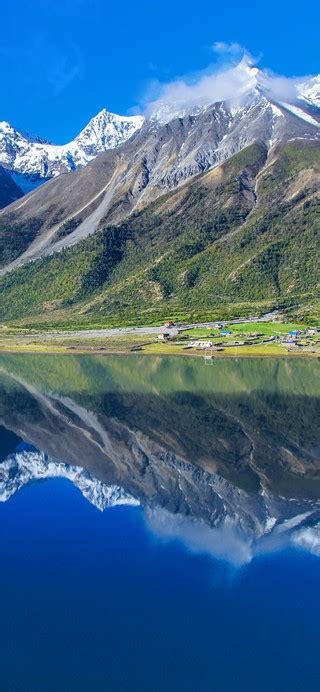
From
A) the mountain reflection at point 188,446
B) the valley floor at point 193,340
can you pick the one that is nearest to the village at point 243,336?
the valley floor at point 193,340

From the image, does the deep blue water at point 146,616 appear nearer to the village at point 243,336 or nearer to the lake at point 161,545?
the lake at point 161,545

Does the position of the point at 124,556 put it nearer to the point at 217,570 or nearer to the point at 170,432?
the point at 217,570

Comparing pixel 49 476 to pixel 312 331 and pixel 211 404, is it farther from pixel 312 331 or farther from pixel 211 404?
pixel 312 331

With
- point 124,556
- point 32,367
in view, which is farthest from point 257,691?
point 32,367

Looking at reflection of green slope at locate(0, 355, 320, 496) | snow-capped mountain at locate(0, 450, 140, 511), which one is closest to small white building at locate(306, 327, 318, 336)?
Answer: reflection of green slope at locate(0, 355, 320, 496)

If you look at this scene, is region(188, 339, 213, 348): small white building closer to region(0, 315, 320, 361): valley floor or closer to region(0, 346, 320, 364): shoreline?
region(0, 315, 320, 361): valley floor
